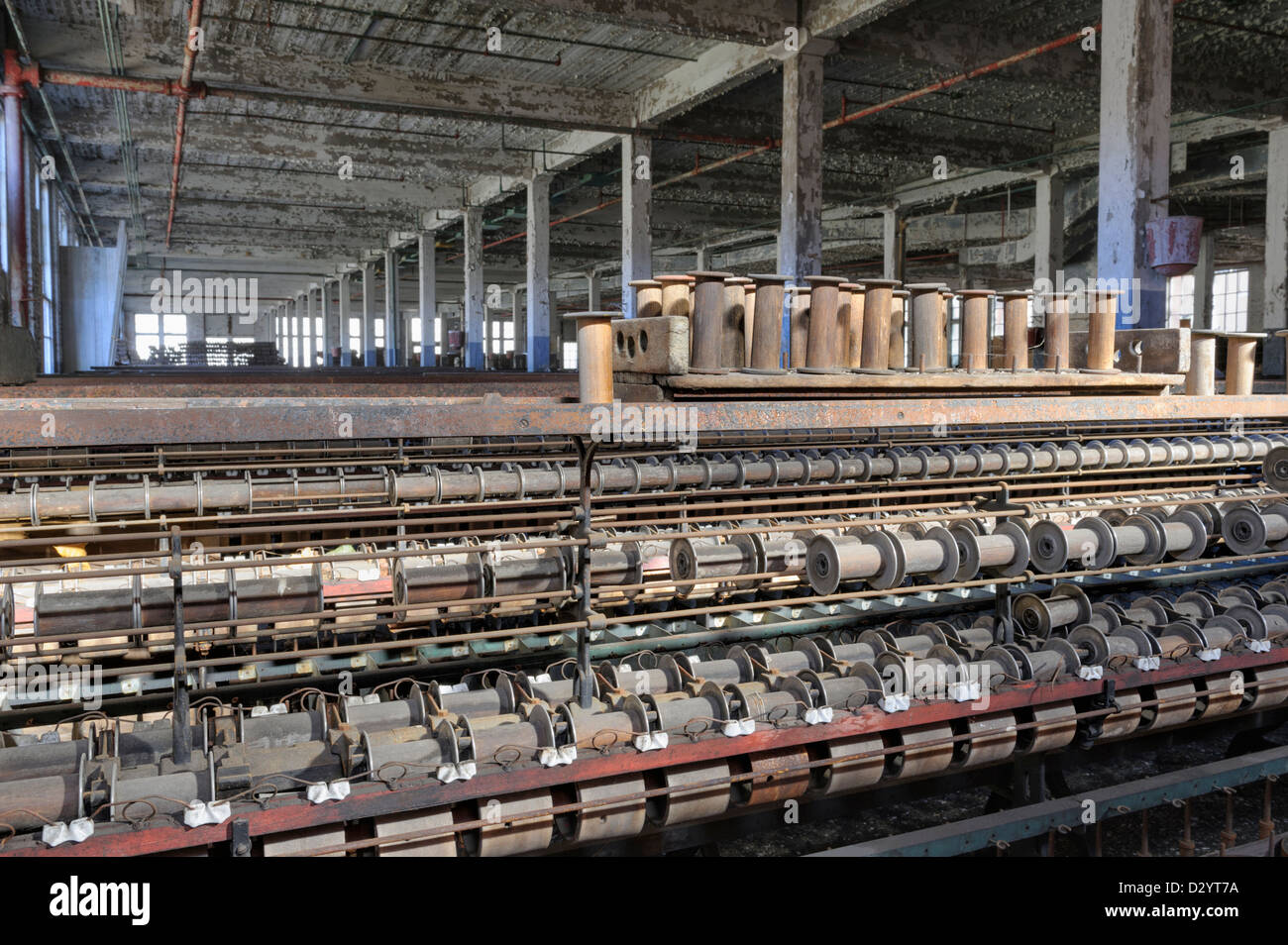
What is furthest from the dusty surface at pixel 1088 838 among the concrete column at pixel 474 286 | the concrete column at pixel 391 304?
the concrete column at pixel 391 304

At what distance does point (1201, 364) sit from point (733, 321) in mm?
2812

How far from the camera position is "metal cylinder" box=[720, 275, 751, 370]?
366cm

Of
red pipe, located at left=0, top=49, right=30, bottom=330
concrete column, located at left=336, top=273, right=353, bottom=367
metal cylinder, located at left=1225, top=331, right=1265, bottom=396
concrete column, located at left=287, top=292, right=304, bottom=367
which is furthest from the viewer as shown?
concrete column, located at left=287, top=292, right=304, bottom=367

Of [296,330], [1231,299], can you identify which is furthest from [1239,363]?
[296,330]

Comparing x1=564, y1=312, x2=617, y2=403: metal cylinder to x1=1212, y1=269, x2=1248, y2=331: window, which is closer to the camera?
x1=564, y1=312, x2=617, y2=403: metal cylinder

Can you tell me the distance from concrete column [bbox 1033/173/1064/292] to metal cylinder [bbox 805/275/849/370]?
10402 mm

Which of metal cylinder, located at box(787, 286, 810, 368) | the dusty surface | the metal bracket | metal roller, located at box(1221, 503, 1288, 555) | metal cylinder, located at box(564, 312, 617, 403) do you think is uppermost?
metal cylinder, located at box(787, 286, 810, 368)

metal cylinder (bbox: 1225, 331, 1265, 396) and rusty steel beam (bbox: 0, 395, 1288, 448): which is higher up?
metal cylinder (bbox: 1225, 331, 1265, 396)

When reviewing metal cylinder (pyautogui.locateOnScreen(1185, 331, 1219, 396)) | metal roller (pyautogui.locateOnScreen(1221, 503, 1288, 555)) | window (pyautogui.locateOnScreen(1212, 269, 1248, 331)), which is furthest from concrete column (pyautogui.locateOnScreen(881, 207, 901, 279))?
metal roller (pyautogui.locateOnScreen(1221, 503, 1288, 555))

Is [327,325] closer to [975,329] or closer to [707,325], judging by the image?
[975,329]

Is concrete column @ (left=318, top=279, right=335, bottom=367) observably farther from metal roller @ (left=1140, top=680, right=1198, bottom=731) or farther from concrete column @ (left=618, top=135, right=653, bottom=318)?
metal roller @ (left=1140, top=680, right=1198, bottom=731)

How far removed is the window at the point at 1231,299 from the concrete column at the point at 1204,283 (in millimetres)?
4542

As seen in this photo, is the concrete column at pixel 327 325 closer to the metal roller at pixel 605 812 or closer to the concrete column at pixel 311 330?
the concrete column at pixel 311 330

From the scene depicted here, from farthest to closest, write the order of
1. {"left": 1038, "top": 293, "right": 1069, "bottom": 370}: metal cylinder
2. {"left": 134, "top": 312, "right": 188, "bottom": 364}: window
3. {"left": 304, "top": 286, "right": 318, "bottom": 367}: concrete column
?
{"left": 134, "top": 312, "right": 188, "bottom": 364}: window
{"left": 304, "top": 286, "right": 318, "bottom": 367}: concrete column
{"left": 1038, "top": 293, "right": 1069, "bottom": 370}: metal cylinder
